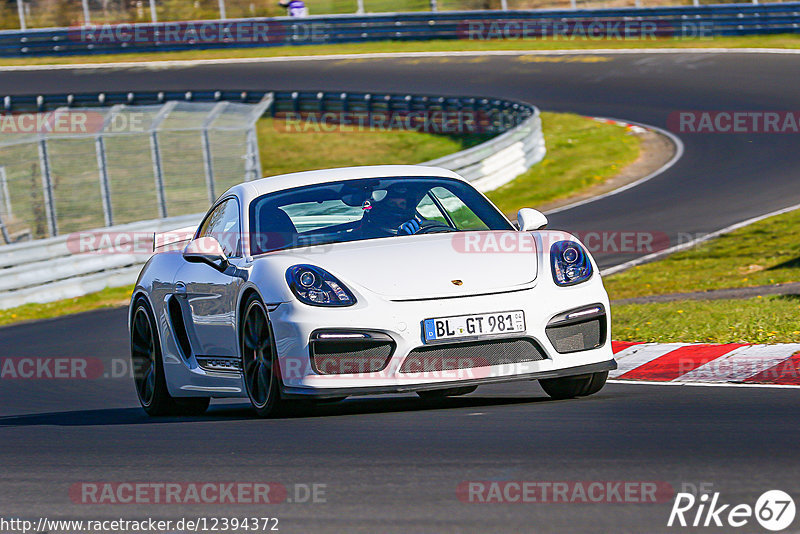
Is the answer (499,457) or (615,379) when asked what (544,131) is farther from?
(499,457)

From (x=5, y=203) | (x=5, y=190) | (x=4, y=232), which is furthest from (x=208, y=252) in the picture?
(x=5, y=203)

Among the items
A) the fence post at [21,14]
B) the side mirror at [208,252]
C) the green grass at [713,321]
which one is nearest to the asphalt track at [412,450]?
the side mirror at [208,252]

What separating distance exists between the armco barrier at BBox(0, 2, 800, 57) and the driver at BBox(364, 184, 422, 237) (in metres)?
30.0

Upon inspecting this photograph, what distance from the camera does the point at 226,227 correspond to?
7688 mm

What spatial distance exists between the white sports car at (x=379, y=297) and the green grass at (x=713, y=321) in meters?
2.42

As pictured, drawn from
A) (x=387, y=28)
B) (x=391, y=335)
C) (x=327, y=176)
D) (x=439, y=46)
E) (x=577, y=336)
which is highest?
(x=327, y=176)

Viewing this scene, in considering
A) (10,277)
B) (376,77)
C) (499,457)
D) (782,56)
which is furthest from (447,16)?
(499,457)

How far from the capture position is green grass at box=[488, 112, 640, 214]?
23.0 meters

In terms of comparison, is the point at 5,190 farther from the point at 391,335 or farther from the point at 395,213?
the point at 391,335

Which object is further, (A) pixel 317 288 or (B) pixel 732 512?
(A) pixel 317 288

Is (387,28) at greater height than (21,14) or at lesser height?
lesser

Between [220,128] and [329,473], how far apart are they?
1625 centimetres

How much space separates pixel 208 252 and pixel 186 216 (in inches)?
455

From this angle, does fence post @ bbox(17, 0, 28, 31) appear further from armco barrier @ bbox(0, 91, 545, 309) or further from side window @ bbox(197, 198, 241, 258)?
side window @ bbox(197, 198, 241, 258)
